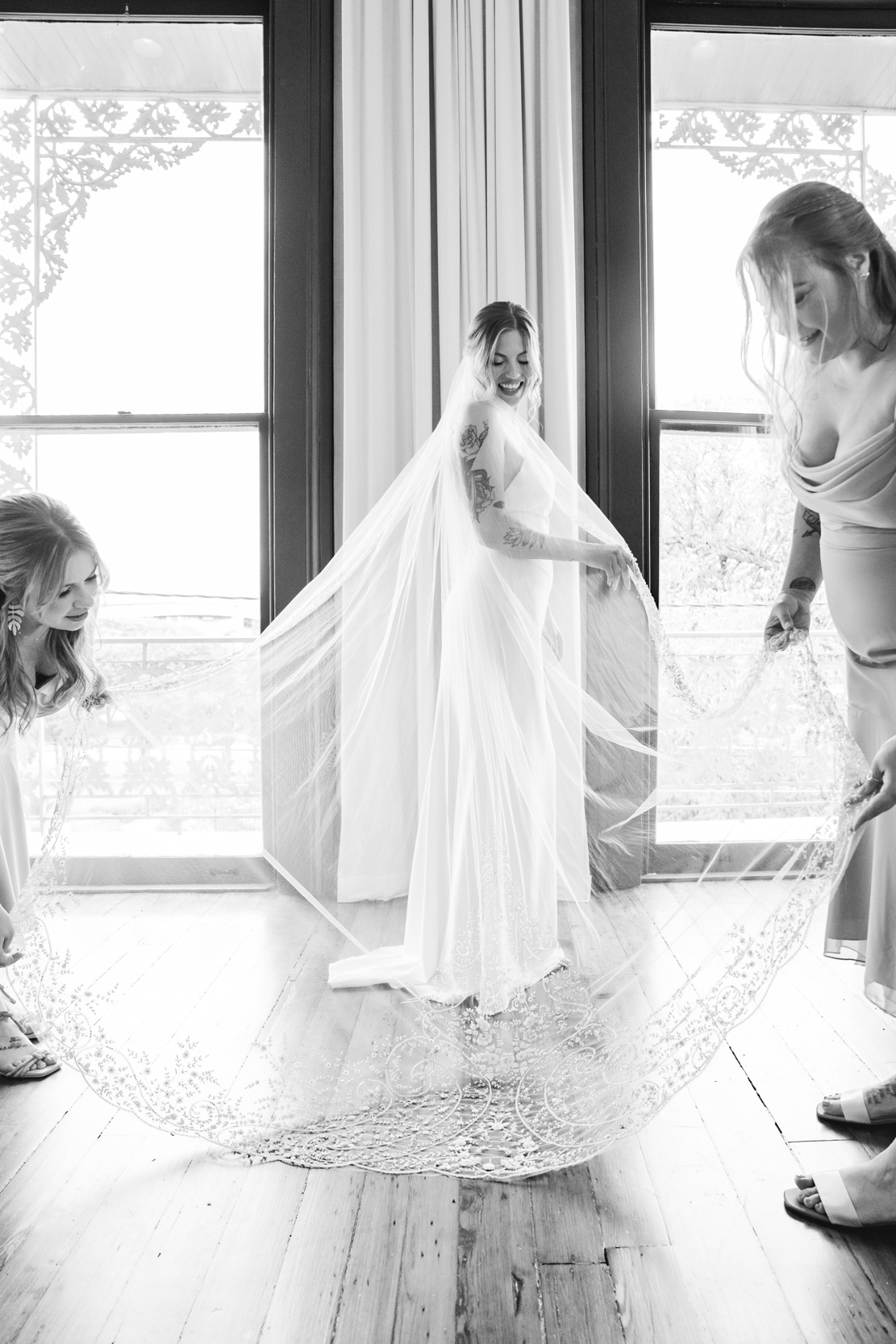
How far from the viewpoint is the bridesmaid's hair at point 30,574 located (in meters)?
1.71

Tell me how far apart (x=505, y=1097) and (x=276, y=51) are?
325 centimetres

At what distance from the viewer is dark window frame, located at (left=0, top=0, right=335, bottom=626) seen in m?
3.24

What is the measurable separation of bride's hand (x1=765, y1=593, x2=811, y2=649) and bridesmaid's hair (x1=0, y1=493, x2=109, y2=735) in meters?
1.17

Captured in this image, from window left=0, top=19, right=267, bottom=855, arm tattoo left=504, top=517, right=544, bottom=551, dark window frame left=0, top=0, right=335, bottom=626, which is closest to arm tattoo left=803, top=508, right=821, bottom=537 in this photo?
arm tattoo left=504, top=517, right=544, bottom=551

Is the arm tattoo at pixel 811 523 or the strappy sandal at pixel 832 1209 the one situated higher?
the arm tattoo at pixel 811 523

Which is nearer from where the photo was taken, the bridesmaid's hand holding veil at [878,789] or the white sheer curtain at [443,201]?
the bridesmaid's hand holding veil at [878,789]

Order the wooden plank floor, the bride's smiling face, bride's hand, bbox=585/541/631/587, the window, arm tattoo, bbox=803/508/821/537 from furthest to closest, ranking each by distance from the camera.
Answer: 1. the window
2. the bride's smiling face
3. bride's hand, bbox=585/541/631/587
4. arm tattoo, bbox=803/508/821/537
5. the wooden plank floor

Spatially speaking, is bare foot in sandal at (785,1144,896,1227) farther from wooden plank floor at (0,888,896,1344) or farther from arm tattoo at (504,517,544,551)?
arm tattoo at (504,517,544,551)

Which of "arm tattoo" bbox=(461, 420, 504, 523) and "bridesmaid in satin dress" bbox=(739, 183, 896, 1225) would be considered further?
"arm tattoo" bbox=(461, 420, 504, 523)

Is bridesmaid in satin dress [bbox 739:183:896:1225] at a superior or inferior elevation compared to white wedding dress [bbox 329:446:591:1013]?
superior

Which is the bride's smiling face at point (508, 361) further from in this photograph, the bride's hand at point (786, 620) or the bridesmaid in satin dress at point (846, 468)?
the bride's hand at point (786, 620)

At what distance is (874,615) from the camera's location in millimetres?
1474

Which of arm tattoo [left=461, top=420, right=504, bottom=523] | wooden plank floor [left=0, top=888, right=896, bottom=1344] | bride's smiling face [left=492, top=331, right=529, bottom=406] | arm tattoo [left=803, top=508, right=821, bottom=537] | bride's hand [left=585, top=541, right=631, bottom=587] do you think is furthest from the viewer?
bride's smiling face [left=492, top=331, right=529, bottom=406]

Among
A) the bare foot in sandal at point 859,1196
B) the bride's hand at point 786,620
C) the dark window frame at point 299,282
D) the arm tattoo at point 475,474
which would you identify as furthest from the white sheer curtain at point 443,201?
the bare foot in sandal at point 859,1196
